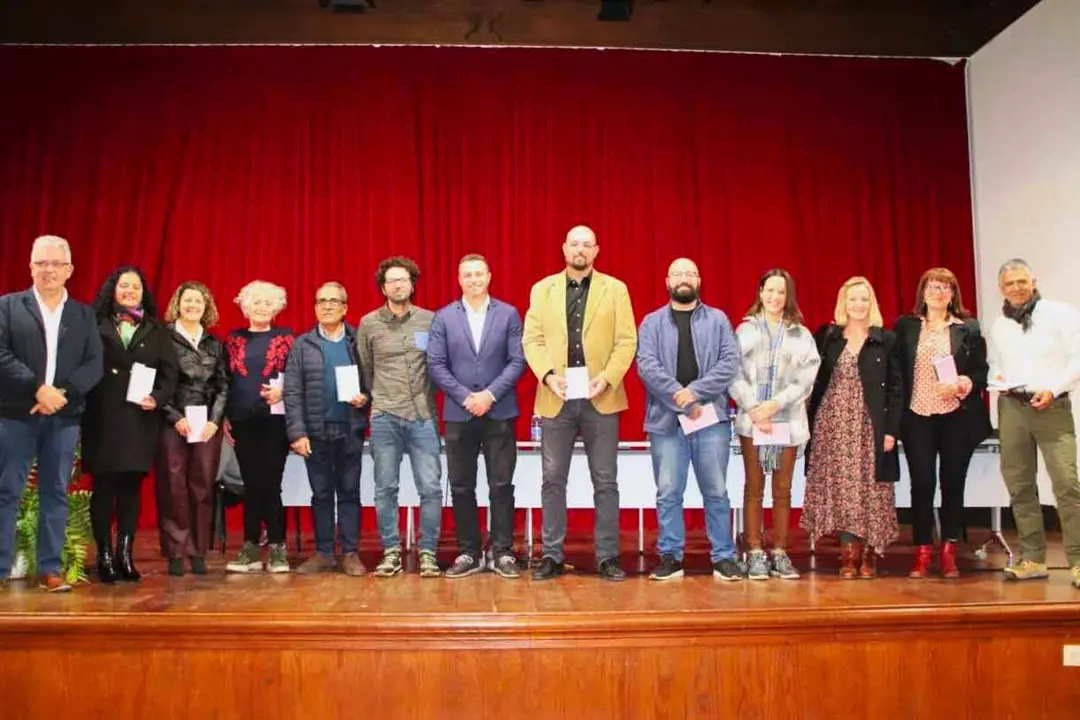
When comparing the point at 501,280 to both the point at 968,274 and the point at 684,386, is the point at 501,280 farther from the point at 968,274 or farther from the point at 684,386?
the point at 968,274

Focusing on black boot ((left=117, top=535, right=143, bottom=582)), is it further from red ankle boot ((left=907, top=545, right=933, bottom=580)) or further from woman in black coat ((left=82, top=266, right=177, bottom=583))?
red ankle boot ((left=907, top=545, right=933, bottom=580))

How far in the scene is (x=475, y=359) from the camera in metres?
3.71

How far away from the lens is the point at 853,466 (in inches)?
149

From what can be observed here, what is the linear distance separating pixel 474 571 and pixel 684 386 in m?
1.19

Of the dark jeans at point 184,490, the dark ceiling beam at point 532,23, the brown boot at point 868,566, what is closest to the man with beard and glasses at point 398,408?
the dark jeans at point 184,490

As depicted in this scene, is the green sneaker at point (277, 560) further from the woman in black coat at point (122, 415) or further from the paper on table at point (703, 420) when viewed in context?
the paper on table at point (703, 420)

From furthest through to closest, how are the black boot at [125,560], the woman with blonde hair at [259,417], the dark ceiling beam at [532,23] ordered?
1. the dark ceiling beam at [532,23]
2. the woman with blonde hair at [259,417]
3. the black boot at [125,560]

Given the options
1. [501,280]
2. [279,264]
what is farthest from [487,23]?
[279,264]

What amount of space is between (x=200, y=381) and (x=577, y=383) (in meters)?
1.63

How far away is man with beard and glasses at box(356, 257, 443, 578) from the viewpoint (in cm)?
374

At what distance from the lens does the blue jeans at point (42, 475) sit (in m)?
3.36

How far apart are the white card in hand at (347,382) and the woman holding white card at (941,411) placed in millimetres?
2328

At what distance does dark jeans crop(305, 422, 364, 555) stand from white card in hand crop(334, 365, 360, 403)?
0.14 meters

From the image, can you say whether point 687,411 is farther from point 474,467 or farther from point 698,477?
point 474,467
